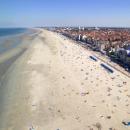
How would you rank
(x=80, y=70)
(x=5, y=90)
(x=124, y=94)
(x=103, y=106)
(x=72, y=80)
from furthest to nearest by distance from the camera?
(x=80, y=70), (x=72, y=80), (x=5, y=90), (x=124, y=94), (x=103, y=106)

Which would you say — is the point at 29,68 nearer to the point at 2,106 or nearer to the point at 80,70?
the point at 80,70

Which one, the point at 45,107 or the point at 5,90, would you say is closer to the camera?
the point at 45,107

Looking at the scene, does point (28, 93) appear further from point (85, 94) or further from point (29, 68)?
point (29, 68)

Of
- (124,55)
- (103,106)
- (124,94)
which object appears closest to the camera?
(103,106)

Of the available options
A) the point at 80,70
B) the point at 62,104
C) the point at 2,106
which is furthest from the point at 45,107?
the point at 80,70

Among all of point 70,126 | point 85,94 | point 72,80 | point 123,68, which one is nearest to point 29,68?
point 72,80

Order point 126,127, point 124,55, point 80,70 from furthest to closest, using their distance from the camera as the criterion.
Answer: point 124,55
point 80,70
point 126,127
